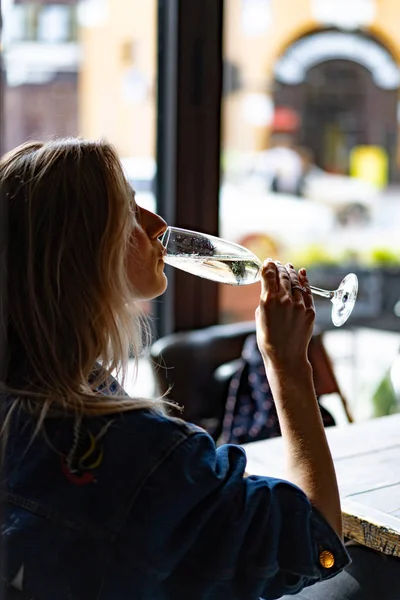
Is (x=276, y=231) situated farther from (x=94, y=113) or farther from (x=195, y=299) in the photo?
(x=94, y=113)

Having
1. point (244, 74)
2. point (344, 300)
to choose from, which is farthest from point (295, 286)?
point (244, 74)

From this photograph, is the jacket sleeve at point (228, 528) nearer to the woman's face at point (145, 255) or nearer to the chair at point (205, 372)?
the woman's face at point (145, 255)

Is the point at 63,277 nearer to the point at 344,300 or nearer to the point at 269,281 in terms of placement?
the point at 269,281

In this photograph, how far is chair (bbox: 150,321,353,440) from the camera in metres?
2.26

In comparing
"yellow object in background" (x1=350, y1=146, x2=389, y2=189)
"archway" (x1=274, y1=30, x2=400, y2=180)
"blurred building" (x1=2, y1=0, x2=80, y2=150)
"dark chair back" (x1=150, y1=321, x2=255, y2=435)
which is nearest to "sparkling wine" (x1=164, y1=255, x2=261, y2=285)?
"dark chair back" (x1=150, y1=321, x2=255, y2=435)

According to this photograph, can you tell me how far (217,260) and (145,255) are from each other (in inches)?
8.7

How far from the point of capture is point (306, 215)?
3.46m

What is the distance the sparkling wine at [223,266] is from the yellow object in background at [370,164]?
2325mm

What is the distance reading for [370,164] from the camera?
3.55 meters

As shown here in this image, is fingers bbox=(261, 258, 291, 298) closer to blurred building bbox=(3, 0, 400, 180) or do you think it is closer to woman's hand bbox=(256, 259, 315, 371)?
woman's hand bbox=(256, 259, 315, 371)

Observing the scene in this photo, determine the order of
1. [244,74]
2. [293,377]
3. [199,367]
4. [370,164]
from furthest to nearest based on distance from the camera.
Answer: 1. [370,164]
2. [244,74]
3. [199,367]
4. [293,377]

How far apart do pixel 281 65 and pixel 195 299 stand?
3.19ft

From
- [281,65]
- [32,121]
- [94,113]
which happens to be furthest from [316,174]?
[32,121]

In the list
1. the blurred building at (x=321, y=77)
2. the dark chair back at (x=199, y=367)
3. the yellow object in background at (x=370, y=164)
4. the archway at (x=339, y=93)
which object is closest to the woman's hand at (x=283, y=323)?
the dark chair back at (x=199, y=367)
